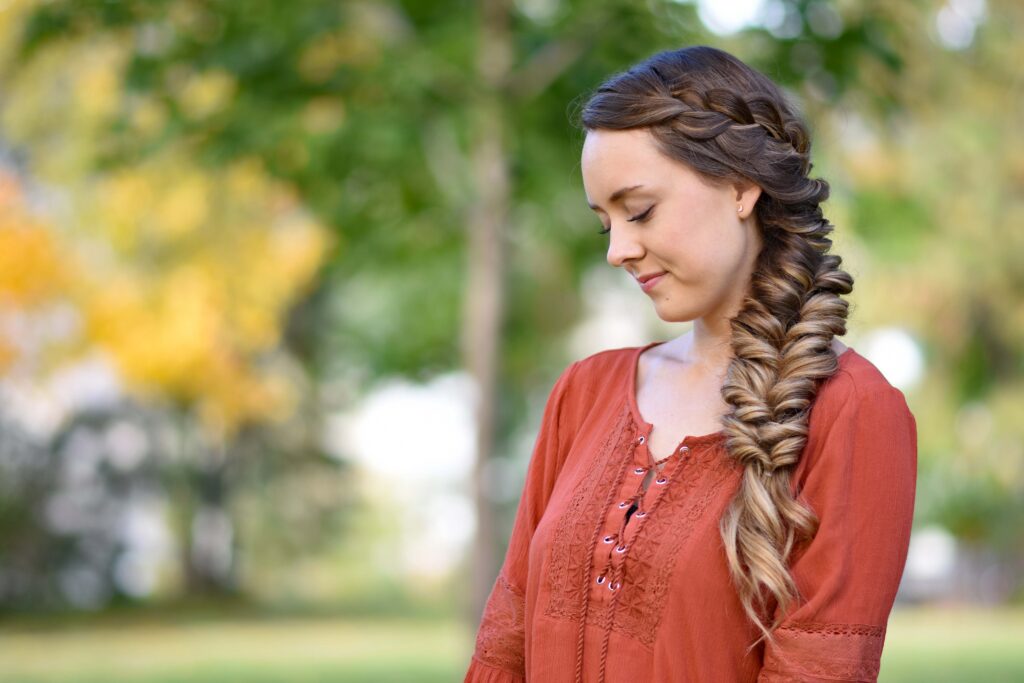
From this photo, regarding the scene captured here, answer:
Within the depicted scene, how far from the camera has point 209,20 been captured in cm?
720

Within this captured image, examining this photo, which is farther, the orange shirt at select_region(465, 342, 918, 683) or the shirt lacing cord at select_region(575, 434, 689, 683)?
the shirt lacing cord at select_region(575, 434, 689, 683)

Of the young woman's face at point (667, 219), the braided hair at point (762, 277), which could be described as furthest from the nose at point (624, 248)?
the braided hair at point (762, 277)

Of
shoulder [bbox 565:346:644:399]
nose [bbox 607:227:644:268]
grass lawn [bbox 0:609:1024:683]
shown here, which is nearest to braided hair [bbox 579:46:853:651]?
nose [bbox 607:227:644:268]

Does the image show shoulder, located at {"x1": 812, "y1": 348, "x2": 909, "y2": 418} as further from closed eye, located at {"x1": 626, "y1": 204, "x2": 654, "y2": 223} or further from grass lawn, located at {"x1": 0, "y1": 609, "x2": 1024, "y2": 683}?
grass lawn, located at {"x1": 0, "y1": 609, "x2": 1024, "y2": 683}

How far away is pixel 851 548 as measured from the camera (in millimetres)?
1733

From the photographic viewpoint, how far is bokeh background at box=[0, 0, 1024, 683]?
6863 millimetres

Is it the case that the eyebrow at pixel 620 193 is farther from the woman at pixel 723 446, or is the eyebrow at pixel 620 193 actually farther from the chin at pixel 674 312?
the chin at pixel 674 312

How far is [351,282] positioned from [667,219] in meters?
11.6

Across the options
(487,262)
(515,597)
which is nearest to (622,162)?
(515,597)

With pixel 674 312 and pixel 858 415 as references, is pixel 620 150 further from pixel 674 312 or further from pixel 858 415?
pixel 858 415

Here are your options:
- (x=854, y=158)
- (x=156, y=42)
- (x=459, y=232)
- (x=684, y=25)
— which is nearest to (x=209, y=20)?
(x=156, y=42)

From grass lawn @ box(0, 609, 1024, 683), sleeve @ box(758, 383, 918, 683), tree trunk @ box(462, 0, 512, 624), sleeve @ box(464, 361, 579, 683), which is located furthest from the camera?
grass lawn @ box(0, 609, 1024, 683)

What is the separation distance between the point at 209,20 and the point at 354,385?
11186 millimetres

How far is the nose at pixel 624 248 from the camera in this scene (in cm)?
189
